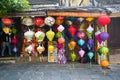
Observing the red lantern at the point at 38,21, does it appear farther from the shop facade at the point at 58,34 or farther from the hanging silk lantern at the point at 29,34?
the hanging silk lantern at the point at 29,34

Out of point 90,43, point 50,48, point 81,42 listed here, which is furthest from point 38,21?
point 90,43

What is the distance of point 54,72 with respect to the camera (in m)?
11.6

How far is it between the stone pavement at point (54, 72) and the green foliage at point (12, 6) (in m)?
2.70

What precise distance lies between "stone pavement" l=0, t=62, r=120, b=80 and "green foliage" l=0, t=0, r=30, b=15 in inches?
106

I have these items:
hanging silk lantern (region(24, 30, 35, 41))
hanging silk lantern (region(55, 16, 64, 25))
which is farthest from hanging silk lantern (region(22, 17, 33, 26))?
hanging silk lantern (region(55, 16, 64, 25))

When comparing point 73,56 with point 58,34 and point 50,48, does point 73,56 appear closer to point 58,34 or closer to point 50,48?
point 50,48

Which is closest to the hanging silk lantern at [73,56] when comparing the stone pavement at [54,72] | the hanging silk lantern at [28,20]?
the stone pavement at [54,72]

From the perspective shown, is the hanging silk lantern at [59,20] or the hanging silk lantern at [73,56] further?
the hanging silk lantern at [73,56]

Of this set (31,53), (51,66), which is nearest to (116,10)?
(51,66)

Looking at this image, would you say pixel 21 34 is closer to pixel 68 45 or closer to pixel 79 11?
pixel 68 45

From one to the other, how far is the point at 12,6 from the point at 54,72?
3.36 meters

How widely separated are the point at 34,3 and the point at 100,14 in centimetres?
488

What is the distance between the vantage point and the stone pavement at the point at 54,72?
10695 millimetres

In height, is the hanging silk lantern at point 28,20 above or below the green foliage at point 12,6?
below
